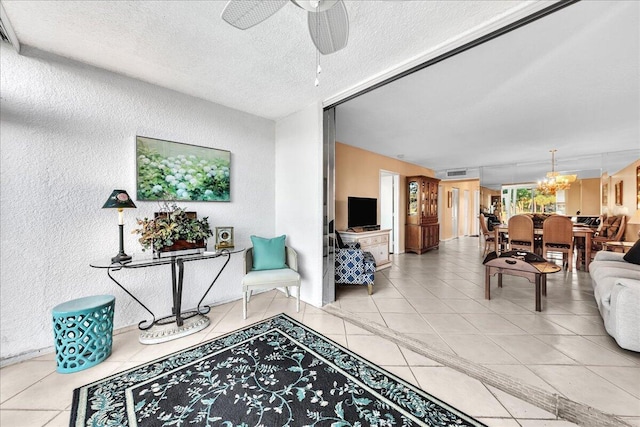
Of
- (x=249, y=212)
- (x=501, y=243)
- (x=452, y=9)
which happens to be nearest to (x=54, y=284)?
(x=249, y=212)

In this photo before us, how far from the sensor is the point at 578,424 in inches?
50.7

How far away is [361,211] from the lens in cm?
488

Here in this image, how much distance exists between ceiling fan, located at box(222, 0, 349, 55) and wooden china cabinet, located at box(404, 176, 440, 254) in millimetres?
5446

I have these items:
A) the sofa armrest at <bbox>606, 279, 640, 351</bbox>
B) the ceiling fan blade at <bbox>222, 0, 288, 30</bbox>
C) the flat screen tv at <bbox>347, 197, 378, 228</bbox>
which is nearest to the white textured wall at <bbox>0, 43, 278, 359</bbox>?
the ceiling fan blade at <bbox>222, 0, 288, 30</bbox>

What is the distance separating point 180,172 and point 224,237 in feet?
2.92

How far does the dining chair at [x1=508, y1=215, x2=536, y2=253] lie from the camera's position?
444 cm

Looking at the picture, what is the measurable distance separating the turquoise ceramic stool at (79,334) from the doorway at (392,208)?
18.3 ft

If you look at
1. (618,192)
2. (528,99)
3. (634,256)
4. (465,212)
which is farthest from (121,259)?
(465,212)

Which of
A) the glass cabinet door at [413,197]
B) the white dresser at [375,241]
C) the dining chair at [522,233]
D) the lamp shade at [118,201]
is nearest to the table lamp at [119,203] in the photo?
the lamp shade at [118,201]

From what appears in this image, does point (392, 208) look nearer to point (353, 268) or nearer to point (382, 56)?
point (353, 268)

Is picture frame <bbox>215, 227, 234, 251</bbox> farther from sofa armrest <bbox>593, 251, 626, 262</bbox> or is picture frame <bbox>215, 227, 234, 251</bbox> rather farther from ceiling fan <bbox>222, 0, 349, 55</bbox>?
sofa armrest <bbox>593, 251, 626, 262</bbox>

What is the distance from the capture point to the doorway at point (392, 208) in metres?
6.25

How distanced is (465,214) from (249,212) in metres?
9.98

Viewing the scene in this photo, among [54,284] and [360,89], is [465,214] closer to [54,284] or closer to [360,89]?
[360,89]
